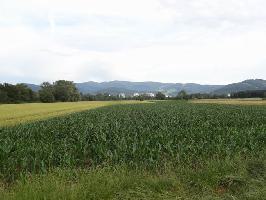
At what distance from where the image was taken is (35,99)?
402 feet

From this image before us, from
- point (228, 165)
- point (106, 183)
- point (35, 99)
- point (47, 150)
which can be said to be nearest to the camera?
point (106, 183)

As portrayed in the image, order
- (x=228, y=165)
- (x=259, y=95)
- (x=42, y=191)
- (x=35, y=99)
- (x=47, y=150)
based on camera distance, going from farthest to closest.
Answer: (x=259, y=95) < (x=35, y=99) < (x=47, y=150) < (x=228, y=165) < (x=42, y=191)

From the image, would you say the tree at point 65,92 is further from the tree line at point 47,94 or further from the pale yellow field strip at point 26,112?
the pale yellow field strip at point 26,112

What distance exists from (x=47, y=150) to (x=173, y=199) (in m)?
7.80

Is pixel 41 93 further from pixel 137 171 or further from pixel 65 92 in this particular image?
pixel 137 171

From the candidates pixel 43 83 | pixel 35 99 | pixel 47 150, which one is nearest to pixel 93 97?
pixel 43 83

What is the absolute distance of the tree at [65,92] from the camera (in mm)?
140500

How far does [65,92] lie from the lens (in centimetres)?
14200

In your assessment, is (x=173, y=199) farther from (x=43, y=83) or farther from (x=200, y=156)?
(x=43, y=83)

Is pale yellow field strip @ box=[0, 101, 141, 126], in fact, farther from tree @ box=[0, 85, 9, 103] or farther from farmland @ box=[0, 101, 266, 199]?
tree @ box=[0, 85, 9, 103]

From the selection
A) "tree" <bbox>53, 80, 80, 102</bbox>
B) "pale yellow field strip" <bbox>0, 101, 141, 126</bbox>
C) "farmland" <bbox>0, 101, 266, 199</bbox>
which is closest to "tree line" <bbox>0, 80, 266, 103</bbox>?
"tree" <bbox>53, 80, 80, 102</bbox>

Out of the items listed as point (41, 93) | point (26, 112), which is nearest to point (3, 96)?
point (41, 93)

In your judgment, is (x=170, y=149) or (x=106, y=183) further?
(x=170, y=149)

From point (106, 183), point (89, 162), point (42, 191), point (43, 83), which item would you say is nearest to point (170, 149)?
point (89, 162)
